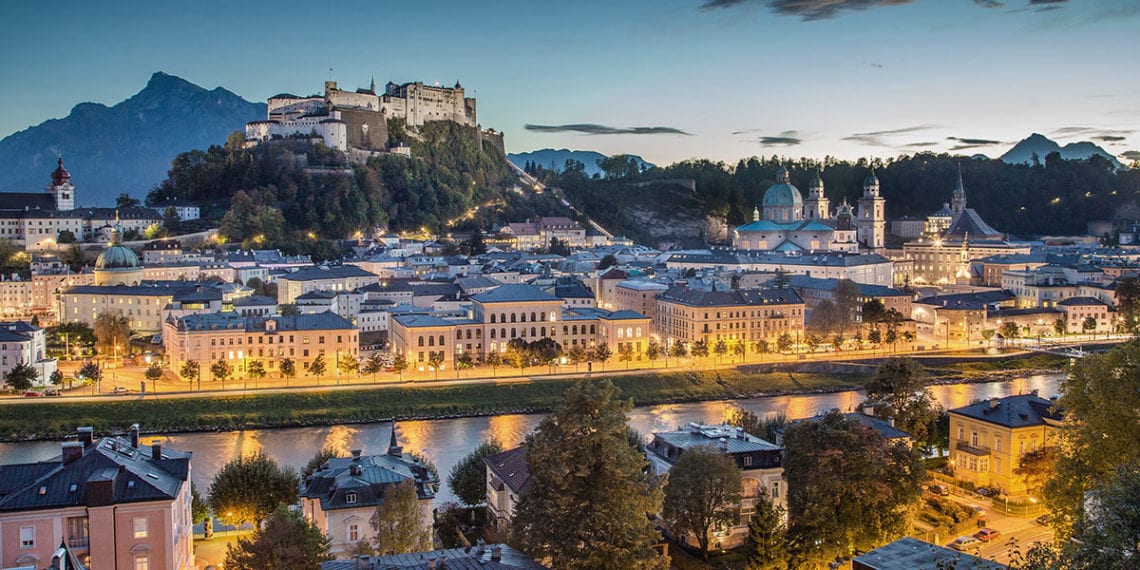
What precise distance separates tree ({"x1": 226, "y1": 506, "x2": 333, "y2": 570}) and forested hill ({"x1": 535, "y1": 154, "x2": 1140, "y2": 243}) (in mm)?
45648

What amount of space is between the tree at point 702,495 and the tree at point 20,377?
46.2 ft

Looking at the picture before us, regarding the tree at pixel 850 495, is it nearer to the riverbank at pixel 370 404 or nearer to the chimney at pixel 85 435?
the chimney at pixel 85 435

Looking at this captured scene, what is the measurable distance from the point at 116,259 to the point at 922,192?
4584 cm

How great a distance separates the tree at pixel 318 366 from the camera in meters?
20.0

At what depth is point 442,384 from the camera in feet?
65.4

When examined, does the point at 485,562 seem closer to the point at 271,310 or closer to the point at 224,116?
the point at 271,310

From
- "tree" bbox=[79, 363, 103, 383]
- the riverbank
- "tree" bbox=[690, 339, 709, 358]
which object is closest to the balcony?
the riverbank

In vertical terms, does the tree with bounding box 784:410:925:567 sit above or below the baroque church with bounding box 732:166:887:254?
below

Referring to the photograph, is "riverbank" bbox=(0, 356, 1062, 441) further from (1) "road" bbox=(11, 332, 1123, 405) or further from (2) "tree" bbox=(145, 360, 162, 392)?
(2) "tree" bbox=(145, 360, 162, 392)

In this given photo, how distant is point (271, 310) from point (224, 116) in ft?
293

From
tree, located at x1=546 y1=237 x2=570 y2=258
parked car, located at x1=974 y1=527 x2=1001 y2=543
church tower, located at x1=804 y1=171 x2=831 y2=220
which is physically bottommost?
parked car, located at x1=974 y1=527 x2=1001 y2=543

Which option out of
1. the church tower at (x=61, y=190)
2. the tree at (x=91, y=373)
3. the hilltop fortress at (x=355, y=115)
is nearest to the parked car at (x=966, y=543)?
the tree at (x=91, y=373)

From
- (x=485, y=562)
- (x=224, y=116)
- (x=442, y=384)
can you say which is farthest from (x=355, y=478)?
(x=224, y=116)

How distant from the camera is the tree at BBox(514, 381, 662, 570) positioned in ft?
A: 24.2
